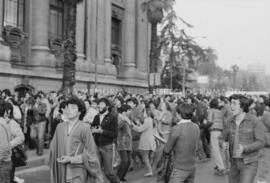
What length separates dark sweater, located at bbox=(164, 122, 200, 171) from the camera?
18.5 ft

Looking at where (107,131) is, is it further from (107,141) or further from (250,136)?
(250,136)

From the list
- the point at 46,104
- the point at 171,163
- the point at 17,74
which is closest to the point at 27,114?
the point at 46,104

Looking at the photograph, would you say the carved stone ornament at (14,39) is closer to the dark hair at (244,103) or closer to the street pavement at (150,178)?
the street pavement at (150,178)

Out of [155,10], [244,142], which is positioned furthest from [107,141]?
[155,10]

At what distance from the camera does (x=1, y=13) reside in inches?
934

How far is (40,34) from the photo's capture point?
26.6 meters

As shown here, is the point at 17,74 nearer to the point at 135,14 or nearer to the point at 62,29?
the point at 62,29

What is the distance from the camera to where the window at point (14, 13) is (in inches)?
1006

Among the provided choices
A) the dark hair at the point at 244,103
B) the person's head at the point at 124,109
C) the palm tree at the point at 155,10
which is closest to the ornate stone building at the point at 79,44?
the palm tree at the point at 155,10

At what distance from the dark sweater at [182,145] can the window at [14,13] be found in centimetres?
2170

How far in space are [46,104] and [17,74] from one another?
11083mm

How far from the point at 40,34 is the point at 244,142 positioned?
73.0ft

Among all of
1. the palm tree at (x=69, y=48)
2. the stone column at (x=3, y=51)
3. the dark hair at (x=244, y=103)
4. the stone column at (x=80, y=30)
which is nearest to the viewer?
the dark hair at (x=244, y=103)

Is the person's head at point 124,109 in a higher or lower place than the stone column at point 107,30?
lower
